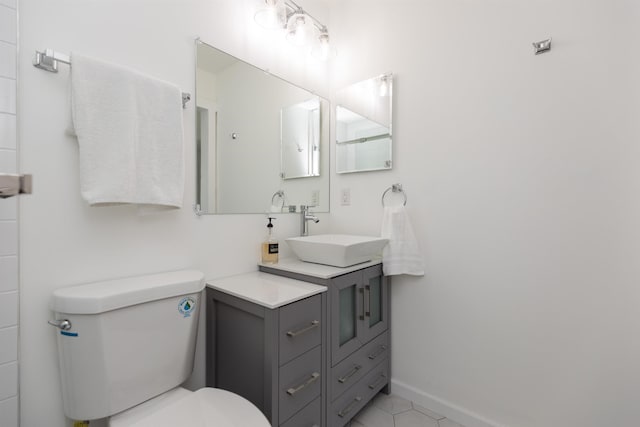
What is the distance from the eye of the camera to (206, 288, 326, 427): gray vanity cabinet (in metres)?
0.99

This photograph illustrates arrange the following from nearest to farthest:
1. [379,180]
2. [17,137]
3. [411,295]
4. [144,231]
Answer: [17,137] → [144,231] → [411,295] → [379,180]

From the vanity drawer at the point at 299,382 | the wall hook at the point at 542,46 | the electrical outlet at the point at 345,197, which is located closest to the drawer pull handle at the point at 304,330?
the vanity drawer at the point at 299,382

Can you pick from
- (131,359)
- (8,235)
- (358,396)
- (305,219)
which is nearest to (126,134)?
(8,235)

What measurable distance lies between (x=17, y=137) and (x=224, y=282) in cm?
84

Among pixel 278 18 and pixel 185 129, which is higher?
pixel 278 18

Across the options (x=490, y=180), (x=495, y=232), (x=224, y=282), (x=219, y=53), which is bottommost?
(x=224, y=282)

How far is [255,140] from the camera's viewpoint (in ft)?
5.13

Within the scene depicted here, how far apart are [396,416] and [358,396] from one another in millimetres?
279

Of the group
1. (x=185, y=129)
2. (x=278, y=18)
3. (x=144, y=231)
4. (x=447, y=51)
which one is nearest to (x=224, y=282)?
(x=144, y=231)

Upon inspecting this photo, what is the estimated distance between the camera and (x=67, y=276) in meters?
0.94

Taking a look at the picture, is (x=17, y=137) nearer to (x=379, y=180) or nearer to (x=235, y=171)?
(x=235, y=171)

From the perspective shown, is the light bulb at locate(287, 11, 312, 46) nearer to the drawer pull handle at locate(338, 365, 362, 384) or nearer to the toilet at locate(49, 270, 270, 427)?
the toilet at locate(49, 270, 270, 427)

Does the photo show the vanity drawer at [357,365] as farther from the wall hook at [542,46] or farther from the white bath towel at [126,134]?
the wall hook at [542,46]

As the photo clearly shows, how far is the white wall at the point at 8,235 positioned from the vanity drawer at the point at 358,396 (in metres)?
1.10
